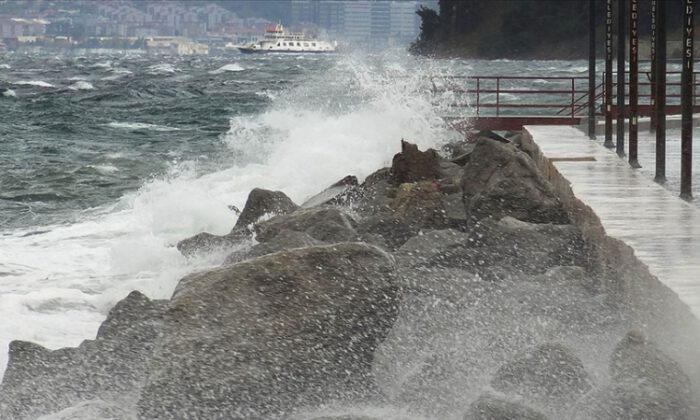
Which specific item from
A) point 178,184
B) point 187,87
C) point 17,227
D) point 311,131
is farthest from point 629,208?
point 187,87

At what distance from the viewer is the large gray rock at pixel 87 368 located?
264 inches

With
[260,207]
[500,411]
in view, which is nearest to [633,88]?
[260,207]

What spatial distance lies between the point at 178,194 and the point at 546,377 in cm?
994

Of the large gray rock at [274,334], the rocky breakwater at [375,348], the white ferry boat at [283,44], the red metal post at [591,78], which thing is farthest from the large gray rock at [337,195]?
the white ferry boat at [283,44]

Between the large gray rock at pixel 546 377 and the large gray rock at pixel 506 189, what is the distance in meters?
4.29

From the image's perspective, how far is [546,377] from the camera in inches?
230

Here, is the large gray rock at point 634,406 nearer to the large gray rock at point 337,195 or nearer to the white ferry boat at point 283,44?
the large gray rock at point 337,195

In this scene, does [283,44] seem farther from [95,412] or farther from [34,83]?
[95,412]

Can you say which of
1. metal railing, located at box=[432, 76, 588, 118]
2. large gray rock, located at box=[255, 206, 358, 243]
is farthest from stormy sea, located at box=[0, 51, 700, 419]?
large gray rock, located at box=[255, 206, 358, 243]

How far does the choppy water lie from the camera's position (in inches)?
424

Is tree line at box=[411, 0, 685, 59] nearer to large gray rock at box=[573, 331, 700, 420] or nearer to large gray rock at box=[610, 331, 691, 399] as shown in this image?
large gray rock at box=[610, 331, 691, 399]

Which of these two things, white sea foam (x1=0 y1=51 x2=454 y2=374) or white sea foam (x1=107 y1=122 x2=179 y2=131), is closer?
white sea foam (x1=0 y1=51 x2=454 y2=374)

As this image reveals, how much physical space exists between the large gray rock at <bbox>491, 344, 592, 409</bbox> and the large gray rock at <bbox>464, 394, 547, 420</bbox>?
0.41 m

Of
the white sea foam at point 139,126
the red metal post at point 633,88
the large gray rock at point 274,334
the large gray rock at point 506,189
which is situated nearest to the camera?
the large gray rock at point 274,334
